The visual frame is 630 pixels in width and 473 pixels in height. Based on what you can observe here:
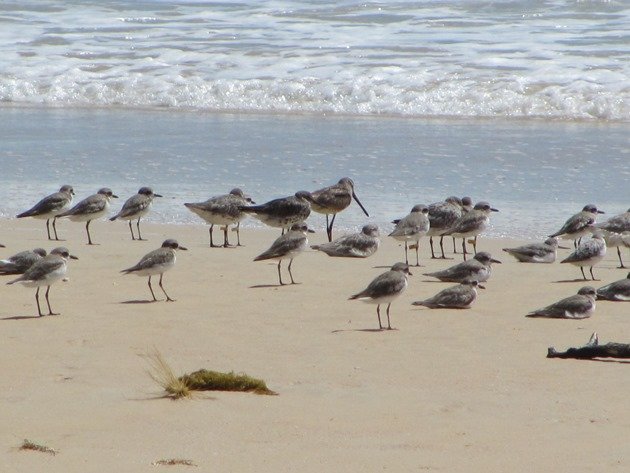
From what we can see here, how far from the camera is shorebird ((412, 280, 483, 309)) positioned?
8.77 metres

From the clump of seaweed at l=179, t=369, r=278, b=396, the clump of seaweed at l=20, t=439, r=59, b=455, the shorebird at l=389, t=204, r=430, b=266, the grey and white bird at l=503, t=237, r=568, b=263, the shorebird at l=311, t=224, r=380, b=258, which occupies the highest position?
the clump of seaweed at l=20, t=439, r=59, b=455

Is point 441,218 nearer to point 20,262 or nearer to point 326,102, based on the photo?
point 20,262

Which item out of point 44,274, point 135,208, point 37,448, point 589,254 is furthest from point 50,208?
point 37,448

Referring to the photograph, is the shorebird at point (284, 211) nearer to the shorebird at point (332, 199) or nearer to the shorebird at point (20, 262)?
the shorebird at point (332, 199)

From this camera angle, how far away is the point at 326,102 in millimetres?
21922

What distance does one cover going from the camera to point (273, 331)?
26.1 ft

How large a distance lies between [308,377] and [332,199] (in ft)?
20.0

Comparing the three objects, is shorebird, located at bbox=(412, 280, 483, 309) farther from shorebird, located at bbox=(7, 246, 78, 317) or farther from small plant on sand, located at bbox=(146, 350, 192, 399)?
small plant on sand, located at bbox=(146, 350, 192, 399)

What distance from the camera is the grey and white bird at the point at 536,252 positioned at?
1082 centimetres

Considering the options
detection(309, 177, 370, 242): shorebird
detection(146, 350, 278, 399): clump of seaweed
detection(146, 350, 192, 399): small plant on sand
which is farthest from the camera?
detection(309, 177, 370, 242): shorebird

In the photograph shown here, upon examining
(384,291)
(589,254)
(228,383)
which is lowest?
(589,254)

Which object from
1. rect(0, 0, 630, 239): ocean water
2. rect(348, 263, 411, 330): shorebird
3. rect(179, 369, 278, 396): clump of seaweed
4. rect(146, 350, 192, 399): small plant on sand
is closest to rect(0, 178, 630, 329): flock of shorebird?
rect(348, 263, 411, 330): shorebird

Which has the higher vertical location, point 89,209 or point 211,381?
point 211,381

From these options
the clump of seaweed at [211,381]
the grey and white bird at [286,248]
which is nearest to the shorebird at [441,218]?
the grey and white bird at [286,248]
